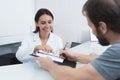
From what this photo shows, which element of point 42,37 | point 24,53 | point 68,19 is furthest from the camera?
point 68,19

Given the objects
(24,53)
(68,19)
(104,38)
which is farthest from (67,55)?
(68,19)

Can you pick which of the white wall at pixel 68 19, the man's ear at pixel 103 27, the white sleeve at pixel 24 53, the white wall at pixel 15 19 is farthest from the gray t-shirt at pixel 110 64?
the white wall at pixel 68 19

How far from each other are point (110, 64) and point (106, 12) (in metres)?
0.25

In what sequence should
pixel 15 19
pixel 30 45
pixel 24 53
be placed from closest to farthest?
1. pixel 24 53
2. pixel 30 45
3. pixel 15 19

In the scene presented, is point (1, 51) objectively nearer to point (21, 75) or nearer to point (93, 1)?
point (21, 75)

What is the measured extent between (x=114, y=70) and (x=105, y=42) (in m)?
0.18

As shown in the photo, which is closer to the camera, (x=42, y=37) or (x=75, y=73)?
(x=75, y=73)

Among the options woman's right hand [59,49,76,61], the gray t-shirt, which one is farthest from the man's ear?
woman's right hand [59,49,76,61]

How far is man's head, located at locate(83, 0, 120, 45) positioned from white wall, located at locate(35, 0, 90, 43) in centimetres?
250

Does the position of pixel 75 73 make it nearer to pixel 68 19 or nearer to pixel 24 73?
pixel 24 73

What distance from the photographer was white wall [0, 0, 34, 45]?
2812 millimetres

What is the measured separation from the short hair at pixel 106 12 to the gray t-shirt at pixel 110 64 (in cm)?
11

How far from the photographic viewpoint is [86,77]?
100 cm

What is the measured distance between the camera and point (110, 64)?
961 mm
